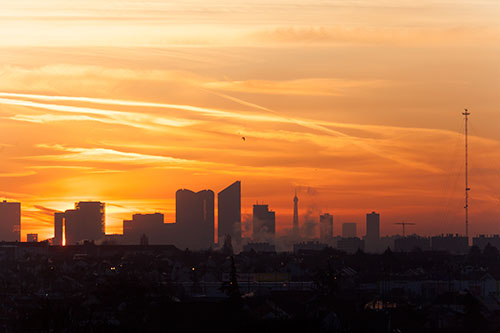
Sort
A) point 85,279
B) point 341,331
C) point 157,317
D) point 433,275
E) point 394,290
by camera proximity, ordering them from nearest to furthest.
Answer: point 341,331
point 157,317
point 394,290
point 85,279
point 433,275

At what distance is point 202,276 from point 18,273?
24445 mm

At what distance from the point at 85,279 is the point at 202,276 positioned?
15.1 m

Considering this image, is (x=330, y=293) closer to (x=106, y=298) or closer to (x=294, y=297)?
(x=294, y=297)

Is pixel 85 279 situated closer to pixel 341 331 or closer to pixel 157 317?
pixel 157 317

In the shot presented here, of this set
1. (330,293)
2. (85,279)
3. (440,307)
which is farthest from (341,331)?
(85,279)

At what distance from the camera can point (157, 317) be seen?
→ 236ft

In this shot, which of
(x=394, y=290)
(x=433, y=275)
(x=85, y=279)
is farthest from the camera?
(x=433, y=275)

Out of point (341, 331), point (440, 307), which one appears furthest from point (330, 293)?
point (341, 331)

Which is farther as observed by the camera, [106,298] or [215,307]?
[106,298]

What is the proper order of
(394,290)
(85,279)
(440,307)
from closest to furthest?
(440,307) < (394,290) < (85,279)

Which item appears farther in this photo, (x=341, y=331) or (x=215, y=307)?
(x=215, y=307)

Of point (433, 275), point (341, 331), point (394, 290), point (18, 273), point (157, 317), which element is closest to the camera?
point (341, 331)

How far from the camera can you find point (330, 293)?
311 feet

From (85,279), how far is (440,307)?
209 ft
